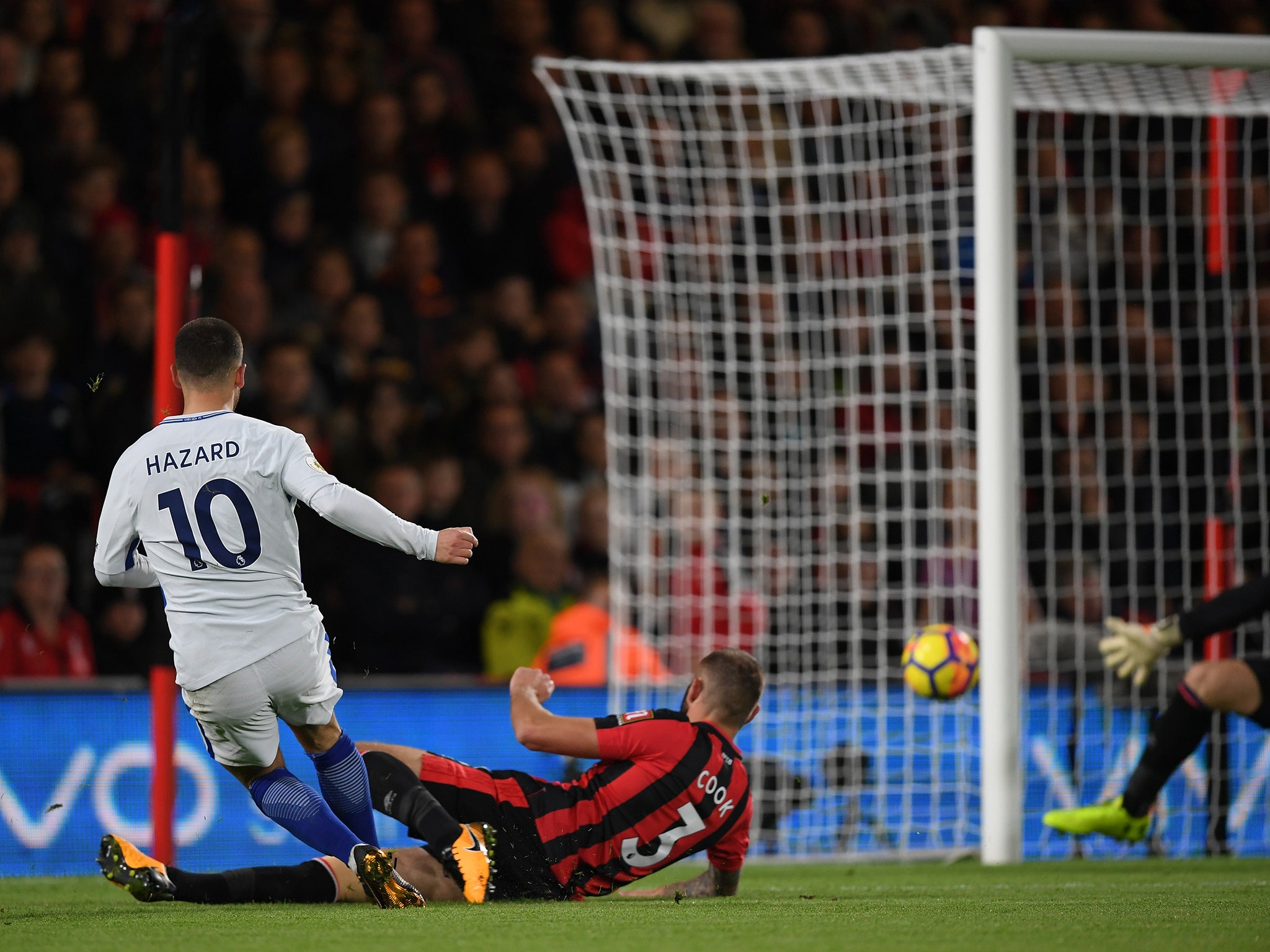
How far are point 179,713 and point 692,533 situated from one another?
272 cm

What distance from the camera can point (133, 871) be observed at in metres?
4.09

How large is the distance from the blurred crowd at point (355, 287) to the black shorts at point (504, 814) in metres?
2.32

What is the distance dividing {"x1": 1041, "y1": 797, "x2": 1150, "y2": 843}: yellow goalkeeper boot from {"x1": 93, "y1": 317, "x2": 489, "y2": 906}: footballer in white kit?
2.92 metres

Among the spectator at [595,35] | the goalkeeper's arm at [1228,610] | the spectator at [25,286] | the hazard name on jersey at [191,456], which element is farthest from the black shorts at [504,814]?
the spectator at [595,35]

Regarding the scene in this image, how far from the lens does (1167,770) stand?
5953mm

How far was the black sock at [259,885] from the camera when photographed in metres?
4.27

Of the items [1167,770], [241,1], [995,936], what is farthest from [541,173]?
[995,936]

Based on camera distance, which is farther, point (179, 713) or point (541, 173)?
point (541, 173)

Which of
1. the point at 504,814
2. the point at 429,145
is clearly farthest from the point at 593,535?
the point at 504,814

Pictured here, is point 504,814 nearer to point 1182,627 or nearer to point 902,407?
point 1182,627

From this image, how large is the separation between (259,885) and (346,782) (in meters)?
0.40

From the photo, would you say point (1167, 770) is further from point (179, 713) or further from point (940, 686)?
point (179, 713)

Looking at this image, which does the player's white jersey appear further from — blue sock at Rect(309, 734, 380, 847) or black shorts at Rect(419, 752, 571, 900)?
black shorts at Rect(419, 752, 571, 900)

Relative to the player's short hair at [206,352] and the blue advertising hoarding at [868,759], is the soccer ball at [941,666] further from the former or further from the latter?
the player's short hair at [206,352]
